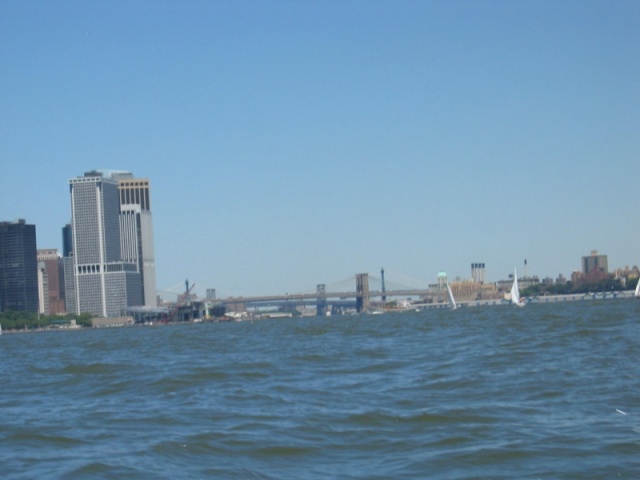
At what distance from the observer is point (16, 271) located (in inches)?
6727

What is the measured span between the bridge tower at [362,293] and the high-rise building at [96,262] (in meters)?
45.5

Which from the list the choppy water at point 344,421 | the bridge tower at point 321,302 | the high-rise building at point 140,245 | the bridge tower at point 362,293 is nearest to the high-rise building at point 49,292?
the high-rise building at point 140,245

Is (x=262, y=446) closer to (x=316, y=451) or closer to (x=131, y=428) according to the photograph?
(x=316, y=451)

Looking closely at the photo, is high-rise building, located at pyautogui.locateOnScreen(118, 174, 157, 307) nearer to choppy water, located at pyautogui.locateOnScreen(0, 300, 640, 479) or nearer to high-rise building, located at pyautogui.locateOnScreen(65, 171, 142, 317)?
high-rise building, located at pyautogui.locateOnScreen(65, 171, 142, 317)

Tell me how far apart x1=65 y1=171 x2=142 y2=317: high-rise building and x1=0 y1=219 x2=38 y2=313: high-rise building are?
9.38 metres

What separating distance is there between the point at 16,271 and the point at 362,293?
198 ft

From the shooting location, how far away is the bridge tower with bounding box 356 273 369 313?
5979 inches

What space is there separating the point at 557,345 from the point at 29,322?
5323 inches

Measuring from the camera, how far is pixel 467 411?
1239 cm

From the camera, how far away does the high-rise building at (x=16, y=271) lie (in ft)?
561

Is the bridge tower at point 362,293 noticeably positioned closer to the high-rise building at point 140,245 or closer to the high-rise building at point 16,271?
the high-rise building at point 140,245

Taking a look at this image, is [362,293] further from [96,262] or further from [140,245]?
[140,245]

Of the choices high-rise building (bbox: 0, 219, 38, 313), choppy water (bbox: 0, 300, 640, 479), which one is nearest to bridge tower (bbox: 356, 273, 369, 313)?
high-rise building (bbox: 0, 219, 38, 313)

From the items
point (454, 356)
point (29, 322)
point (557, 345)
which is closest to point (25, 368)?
point (454, 356)
